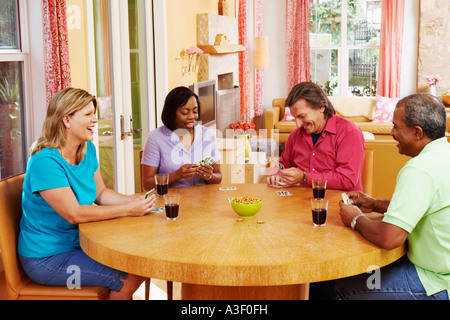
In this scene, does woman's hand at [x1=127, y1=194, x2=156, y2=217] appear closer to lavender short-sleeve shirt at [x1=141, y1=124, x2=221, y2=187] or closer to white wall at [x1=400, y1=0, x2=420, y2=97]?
lavender short-sleeve shirt at [x1=141, y1=124, x2=221, y2=187]

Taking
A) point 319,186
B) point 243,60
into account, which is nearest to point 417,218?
point 319,186

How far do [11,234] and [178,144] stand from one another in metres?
1.14

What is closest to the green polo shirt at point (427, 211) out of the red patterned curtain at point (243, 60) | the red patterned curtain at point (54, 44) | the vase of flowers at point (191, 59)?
the red patterned curtain at point (54, 44)

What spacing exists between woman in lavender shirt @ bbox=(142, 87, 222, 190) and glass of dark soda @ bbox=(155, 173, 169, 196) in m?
0.40

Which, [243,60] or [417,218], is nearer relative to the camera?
[417,218]

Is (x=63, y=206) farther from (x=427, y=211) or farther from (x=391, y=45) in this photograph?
(x=391, y=45)

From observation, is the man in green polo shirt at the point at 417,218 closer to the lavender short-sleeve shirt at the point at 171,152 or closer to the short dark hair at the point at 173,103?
the lavender short-sleeve shirt at the point at 171,152

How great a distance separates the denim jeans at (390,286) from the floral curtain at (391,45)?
742cm

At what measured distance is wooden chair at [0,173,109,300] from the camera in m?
2.08

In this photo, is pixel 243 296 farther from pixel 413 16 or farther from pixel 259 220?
pixel 413 16

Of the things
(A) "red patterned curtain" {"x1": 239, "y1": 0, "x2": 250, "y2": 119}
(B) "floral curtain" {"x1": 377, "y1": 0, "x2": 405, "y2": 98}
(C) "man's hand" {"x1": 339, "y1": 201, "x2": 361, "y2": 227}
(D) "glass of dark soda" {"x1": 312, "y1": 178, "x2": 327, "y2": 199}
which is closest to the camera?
(C) "man's hand" {"x1": 339, "y1": 201, "x2": 361, "y2": 227}

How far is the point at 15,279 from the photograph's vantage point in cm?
212

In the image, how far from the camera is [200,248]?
5.79 ft

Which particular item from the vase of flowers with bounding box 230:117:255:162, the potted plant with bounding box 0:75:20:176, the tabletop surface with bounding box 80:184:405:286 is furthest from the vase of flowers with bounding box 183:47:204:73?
the tabletop surface with bounding box 80:184:405:286
